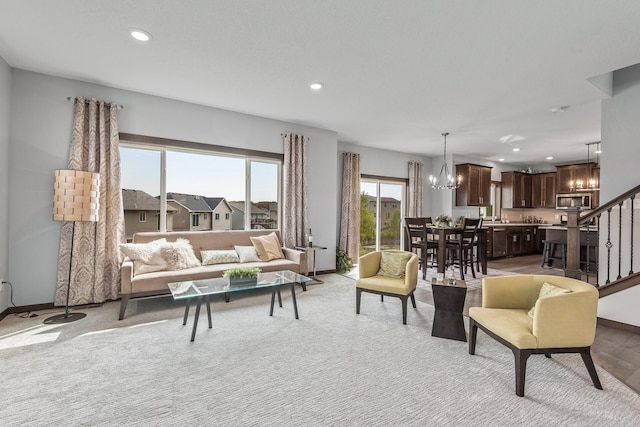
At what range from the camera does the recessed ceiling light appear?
8.64 feet

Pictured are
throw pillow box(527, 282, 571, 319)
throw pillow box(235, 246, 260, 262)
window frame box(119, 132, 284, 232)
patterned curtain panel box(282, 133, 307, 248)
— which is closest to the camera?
throw pillow box(527, 282, 571, 319)

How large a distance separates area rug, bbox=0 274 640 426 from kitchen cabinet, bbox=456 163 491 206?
5.36 m

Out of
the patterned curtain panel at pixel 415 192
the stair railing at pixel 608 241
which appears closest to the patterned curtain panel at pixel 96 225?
the stair railing at pixel 608 241

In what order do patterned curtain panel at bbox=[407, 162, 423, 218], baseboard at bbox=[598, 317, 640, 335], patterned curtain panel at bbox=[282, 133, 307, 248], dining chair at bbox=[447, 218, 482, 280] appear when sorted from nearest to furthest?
1. baseboard at bbox=[598, 317, 640, 335]
2. patterned curtain panel at bbox=[282, 133, 307, 248]
3. dining chair at bbox=[447, 218, 482, 280]
4. patterned curtain panel at bbox=[407, 162, 423, 218]

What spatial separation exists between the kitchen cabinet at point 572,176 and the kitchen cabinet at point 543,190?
1.19ft

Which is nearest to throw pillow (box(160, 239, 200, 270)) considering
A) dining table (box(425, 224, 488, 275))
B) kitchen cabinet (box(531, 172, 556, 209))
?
dining table (box(425, 224, 488, 275))

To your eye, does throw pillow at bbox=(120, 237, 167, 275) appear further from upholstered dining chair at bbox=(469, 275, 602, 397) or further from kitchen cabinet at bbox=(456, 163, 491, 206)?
kitchen cabinet at bbox=(456, 163, 491, 206)

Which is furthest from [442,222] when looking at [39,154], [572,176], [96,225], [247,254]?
[39,154]

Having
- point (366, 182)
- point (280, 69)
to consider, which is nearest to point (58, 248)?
point (280, 69)

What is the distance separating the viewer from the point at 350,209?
643 centimetres

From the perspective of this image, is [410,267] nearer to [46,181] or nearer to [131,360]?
[131,360]

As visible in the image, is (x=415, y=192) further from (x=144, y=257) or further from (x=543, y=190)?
(x=144, y=257)

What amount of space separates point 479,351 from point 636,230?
8.96 feet

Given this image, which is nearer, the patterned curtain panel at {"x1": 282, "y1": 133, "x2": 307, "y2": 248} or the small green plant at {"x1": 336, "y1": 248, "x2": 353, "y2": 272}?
the patterned curtain panel at {"x1": 282, "y1": 133, "x2": 307, "y2": 248}
